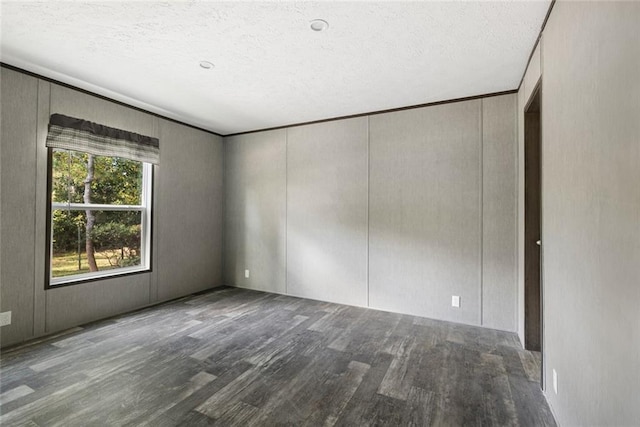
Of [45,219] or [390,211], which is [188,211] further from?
[390,211]

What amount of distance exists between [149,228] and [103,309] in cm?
107

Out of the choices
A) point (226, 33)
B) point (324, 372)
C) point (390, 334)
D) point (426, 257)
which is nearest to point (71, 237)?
point (226, 33)

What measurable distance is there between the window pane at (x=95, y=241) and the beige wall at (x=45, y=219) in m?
0.18

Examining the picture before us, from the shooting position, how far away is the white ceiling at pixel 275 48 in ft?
6.22

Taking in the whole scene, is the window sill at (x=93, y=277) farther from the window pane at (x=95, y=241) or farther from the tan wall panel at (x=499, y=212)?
the tan wall panel at (x=499, y=212)

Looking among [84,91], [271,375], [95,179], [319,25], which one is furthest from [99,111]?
[271,375]

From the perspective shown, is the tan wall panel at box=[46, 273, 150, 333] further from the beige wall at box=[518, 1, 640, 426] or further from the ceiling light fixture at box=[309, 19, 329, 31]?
the beige wall at box=[518, 1, 640, 426]

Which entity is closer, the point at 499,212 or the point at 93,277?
the point at 499,212

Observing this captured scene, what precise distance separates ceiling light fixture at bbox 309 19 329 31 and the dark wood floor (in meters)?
2.58

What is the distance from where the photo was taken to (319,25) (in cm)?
203

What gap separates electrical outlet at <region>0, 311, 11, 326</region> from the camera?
Result: 2588 millimetres

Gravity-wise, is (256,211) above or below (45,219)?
above

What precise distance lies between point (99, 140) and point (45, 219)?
1.00 m

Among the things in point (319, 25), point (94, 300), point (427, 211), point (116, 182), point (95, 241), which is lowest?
point (94, 300)
